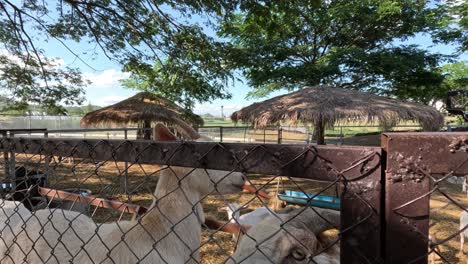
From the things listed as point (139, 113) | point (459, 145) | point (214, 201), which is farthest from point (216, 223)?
point (139, 113)

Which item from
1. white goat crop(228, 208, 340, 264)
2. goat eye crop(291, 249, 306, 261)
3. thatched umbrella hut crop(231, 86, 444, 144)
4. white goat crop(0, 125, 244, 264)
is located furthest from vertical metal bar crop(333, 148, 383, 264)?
thatched umbrella hut crop(231, 86, 444, 144)

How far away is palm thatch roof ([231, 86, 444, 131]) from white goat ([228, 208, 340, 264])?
640 cm

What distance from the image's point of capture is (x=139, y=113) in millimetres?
9977

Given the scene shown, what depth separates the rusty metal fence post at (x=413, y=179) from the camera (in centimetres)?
67

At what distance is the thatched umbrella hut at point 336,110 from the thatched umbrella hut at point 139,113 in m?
2.49

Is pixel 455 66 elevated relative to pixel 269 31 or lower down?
elevated

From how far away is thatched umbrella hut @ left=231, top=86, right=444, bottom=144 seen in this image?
25.7ft

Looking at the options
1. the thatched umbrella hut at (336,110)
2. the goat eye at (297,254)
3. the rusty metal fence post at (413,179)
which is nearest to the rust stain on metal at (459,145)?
the rusty metal fence post at (413,179)

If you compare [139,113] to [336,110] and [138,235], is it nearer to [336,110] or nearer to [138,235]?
[336,110]

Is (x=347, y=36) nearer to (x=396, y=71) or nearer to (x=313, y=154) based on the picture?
(x=396, y=71)

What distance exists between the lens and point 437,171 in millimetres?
672

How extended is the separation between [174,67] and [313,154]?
24.7 ft

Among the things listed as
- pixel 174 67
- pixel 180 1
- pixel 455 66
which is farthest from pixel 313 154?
pixel 455 66

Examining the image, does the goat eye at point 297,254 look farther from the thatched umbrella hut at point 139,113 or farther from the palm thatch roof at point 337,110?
the thatched umbrella hut at point 139,113
